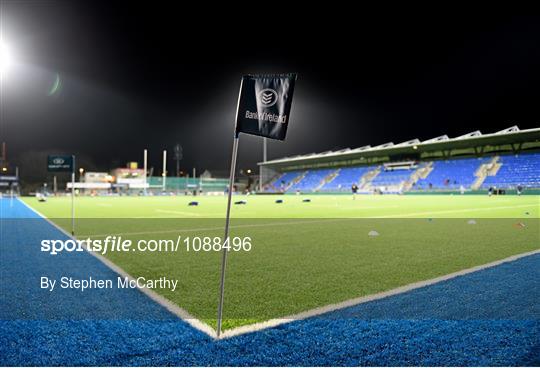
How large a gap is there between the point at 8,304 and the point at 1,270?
2.21 metres

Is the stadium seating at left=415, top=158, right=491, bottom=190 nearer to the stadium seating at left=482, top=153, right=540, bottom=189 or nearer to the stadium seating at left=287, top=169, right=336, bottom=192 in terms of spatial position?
the stadium seating at left=482, top=153, right=540, bottom=189

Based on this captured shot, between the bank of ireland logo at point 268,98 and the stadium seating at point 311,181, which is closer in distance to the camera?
the bank of ireland logo at point 268,98

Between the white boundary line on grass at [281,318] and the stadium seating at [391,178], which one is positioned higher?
the stadium seating at [391,178]

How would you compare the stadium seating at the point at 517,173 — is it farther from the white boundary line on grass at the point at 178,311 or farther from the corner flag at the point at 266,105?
the white boundary line on grass at the point at 178,311

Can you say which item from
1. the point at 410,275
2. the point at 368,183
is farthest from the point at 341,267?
the point at 368,183

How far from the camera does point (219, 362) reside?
8.99 ft

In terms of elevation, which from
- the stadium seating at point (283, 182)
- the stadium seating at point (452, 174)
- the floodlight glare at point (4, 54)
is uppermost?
the floodlight glare at point (4, 54)

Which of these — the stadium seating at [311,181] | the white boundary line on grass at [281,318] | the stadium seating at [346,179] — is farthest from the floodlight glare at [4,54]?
the stadium seating at [311,181]

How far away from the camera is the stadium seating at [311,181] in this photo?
71312 millimetres

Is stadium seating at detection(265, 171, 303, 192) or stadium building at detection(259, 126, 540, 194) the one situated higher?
stadium building at detection(259, 126, 540, 194)

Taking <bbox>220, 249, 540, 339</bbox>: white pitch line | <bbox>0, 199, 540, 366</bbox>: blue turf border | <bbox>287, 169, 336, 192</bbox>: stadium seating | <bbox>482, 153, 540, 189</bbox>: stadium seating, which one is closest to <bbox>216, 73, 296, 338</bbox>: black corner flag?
<bbox>220, 249, 540, 339</bbox>: white pitch line

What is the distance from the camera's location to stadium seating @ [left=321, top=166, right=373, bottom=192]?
210ft

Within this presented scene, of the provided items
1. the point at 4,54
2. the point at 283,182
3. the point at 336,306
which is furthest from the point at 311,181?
the point at 336,306

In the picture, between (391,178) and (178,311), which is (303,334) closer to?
(178,311)
